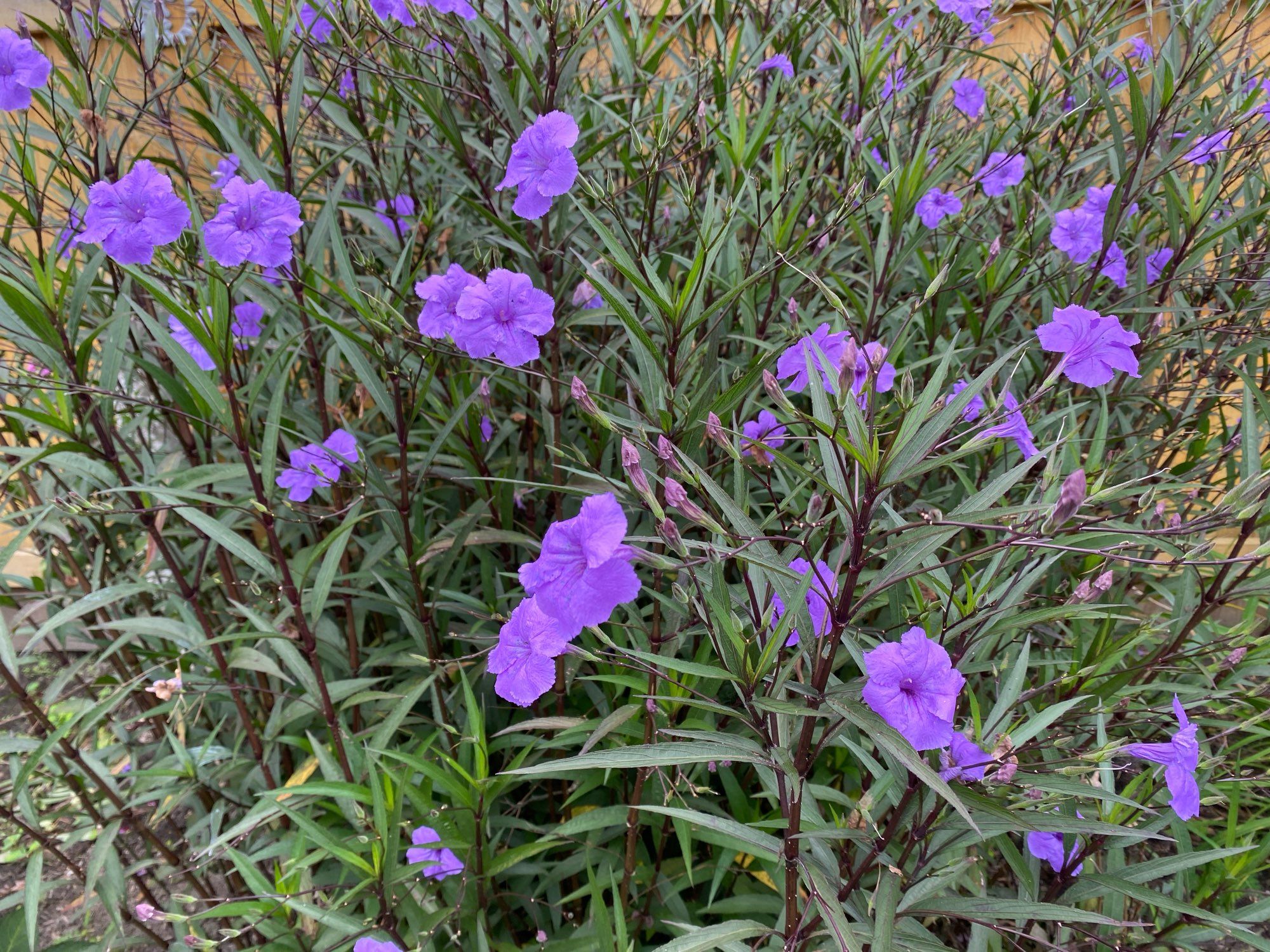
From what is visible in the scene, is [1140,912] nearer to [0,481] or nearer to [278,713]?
[278,713]

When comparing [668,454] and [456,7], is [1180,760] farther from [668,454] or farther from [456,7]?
[456,7]

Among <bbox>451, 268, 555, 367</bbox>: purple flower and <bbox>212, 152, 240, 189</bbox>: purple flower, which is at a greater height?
<bbox>212, 152, 240, 189</bbox>: purple flower

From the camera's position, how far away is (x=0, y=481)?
146cm

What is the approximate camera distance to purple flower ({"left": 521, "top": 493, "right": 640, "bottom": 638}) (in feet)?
2.79

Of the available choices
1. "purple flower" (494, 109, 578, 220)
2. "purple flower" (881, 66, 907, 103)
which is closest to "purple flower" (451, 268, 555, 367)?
"purple flower" (494, 109, 578, 220)

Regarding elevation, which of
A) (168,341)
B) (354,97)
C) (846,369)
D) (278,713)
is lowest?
(278,713)

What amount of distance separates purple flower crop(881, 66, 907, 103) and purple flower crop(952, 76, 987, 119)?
0.20m

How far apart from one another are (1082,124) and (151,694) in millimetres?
2876

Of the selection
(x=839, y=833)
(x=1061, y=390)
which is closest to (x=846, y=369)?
(x=839, y=833)

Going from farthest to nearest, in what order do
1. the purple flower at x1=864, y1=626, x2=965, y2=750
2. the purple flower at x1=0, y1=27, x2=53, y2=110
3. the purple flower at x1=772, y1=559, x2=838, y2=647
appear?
the purple flower at x1=0, y1=27, x2=53, y2=110 < the purple flower at x1=772, y1=559, x2=838, y2=647 < the purple flower at x1=864, y1=626, x2=965, y2=750

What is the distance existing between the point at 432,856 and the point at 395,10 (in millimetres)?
1760

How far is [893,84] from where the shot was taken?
1.75 meters

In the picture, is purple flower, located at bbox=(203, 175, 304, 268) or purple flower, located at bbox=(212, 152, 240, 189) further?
purple flower, located at bbox=(212, 152, 240, 189)

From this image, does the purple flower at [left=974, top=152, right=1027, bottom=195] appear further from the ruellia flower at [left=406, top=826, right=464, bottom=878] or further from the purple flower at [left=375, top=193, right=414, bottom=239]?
the ruellia flower at [left=406, top=826, right=464, bottom=878]
